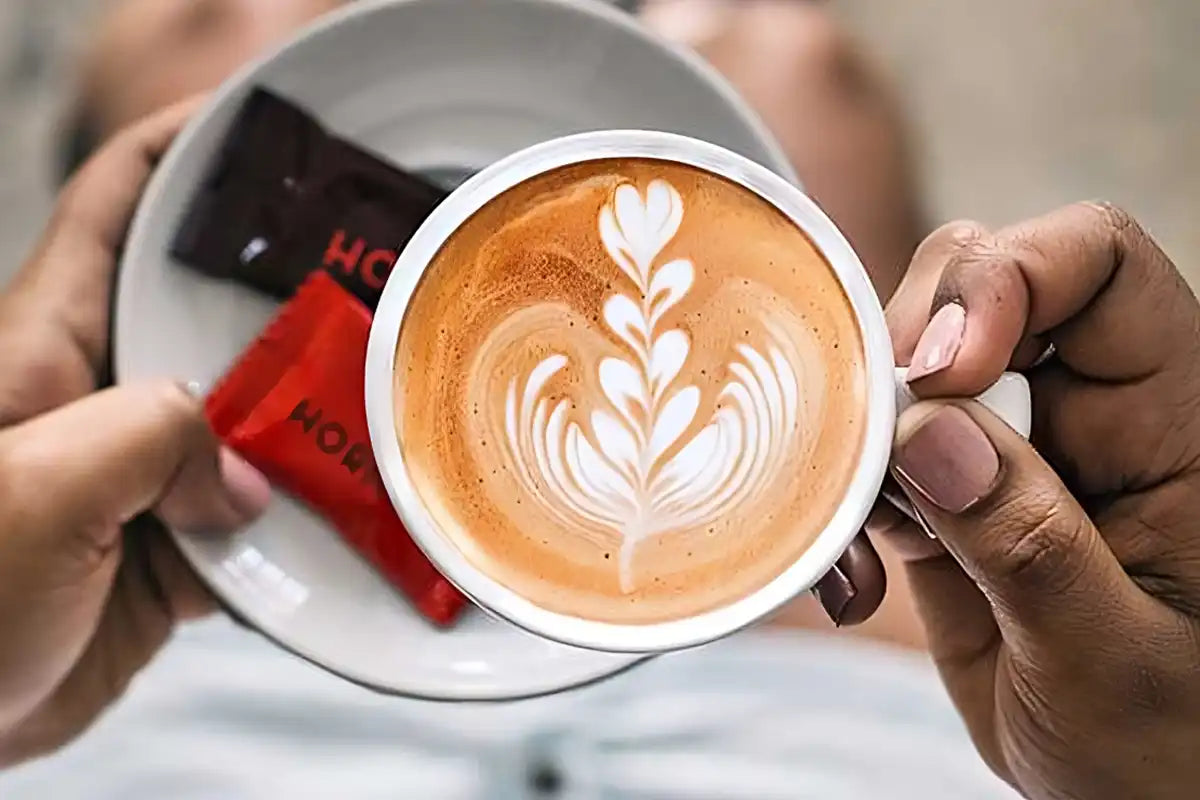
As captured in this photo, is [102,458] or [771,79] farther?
[771,79]

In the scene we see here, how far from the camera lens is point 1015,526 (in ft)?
1.41

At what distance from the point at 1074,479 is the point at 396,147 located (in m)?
0.38

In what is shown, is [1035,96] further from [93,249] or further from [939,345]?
[93,249]

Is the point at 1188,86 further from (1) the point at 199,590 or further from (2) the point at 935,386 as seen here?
(1) the point at 199,590

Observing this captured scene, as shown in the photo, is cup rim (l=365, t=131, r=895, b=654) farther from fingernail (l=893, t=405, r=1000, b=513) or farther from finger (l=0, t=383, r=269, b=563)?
finger (l=0, t=383, r=269, b=563)

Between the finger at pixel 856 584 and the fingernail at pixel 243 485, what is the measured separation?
287 mm

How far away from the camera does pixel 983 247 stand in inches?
18.8

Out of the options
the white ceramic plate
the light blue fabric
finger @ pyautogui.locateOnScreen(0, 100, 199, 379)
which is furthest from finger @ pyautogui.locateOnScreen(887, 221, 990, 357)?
finger @ pyautogui.locateOnScreen(0, 100, 199, 379)

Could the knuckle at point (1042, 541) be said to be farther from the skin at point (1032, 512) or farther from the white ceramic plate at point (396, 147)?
the white ceramic plate at point (396, 147)

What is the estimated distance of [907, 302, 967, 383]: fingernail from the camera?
0.43 metres

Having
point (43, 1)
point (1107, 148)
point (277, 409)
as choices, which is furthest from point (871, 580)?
point (43, 1)

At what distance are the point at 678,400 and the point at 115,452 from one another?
0.83ft

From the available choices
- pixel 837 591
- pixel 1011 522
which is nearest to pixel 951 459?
pixel 1011 522

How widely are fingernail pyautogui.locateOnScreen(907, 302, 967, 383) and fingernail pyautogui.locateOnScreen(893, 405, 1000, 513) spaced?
2 centimetres
